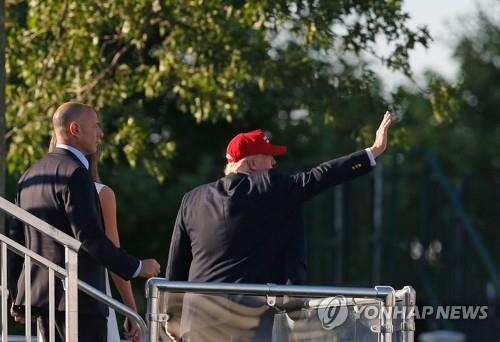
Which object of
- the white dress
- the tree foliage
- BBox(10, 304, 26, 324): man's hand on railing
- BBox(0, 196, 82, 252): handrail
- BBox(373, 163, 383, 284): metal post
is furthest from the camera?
BBox(373, 163, 383, 284): metal post

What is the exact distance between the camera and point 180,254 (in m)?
6.78

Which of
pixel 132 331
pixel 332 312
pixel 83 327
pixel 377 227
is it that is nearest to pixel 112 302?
pixel 83 327

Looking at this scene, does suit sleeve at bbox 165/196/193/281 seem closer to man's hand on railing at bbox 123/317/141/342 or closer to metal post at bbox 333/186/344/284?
man's hand on railing at bbox 123/317/141/342

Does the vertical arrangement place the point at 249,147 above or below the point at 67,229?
above

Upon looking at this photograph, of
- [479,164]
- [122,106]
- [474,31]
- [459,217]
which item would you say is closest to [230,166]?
[122,106]

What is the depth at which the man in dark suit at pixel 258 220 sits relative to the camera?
6453 millimetres

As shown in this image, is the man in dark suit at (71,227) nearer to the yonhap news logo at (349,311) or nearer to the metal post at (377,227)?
the yonhap news logo at (349,311)

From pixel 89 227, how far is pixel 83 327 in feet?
1.54

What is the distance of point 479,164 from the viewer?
39.0m

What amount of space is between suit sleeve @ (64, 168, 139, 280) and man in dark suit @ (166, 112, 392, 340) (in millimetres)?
555

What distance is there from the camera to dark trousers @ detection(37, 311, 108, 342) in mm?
6141

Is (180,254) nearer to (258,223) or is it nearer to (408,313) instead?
(258,223)

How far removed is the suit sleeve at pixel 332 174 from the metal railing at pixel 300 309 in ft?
2.28

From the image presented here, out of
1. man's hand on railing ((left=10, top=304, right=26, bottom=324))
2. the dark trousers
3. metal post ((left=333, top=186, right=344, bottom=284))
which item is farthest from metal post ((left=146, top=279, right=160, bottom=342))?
metal post ((left=333, top=186, right=344, bottom=284))
